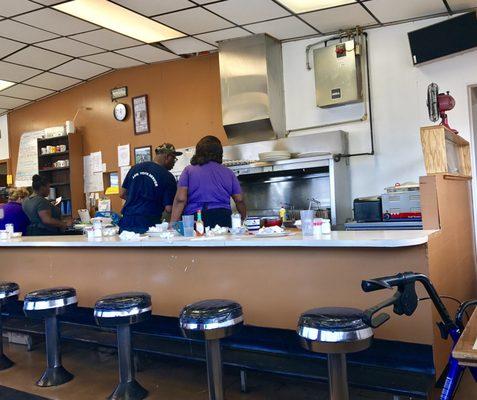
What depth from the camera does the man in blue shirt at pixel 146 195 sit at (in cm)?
365

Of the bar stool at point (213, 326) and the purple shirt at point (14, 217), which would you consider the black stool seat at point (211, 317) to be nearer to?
the bar stool at point (213, 326)

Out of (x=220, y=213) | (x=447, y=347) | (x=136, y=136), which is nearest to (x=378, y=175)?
(x=220, y=213)

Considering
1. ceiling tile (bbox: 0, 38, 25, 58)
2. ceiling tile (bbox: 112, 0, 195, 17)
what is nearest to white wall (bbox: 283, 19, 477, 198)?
ceiling tile (bbox: 112, 0, 195, 17)

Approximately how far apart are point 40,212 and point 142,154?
2.05 meters

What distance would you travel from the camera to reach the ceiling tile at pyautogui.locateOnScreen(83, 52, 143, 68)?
5.81 metres

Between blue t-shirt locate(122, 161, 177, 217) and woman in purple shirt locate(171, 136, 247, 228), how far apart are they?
35 cm

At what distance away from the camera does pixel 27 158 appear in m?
7.79

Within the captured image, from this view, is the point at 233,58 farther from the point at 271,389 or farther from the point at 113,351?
the point at 271,389

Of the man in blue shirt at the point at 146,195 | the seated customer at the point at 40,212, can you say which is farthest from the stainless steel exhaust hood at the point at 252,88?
the seated customer at the point at 40,212

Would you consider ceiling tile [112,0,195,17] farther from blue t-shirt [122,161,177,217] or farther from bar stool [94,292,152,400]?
bar stool [94,292,152,400]

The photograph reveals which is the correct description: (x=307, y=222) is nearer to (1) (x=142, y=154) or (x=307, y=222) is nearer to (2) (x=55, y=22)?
(2) (x=55, y=22)

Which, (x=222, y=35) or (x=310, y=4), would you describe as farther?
(x=222, y=35)

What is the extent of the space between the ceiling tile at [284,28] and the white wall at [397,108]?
2.21 feet

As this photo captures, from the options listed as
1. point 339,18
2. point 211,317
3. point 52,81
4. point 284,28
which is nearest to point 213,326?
point 211,317
